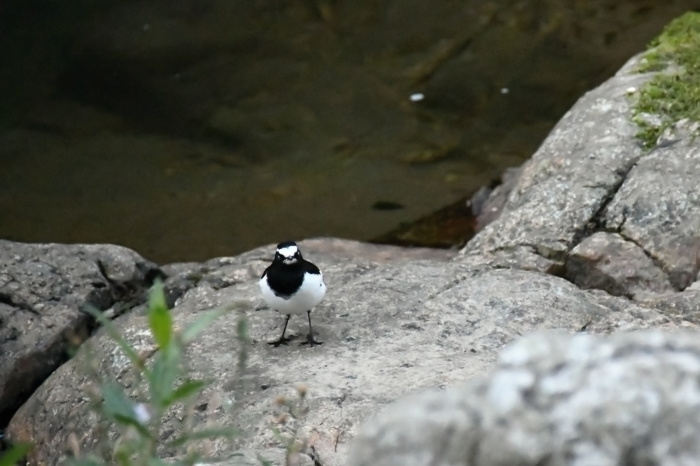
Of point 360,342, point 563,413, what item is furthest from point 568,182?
point 563,413

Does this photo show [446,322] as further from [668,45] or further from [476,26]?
[476,26]

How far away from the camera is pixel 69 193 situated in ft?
28.3

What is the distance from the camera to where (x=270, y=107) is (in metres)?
9.81

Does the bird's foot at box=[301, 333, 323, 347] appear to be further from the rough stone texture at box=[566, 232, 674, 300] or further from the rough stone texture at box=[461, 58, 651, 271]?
the rough stone texture at box=[566, 232, 674, 300]

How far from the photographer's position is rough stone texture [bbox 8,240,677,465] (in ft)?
12.3

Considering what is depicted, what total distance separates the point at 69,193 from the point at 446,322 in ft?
16.9

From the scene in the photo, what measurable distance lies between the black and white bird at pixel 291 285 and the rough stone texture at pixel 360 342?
0.15 m

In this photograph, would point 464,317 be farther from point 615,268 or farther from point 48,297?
point 48,297

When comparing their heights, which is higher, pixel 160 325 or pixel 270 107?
pixel 270 107

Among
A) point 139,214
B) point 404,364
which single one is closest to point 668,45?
point 404,364

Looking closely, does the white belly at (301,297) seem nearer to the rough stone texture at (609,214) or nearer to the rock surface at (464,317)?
the rock surface at (464,317)

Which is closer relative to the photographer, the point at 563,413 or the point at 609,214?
the point at 563,413

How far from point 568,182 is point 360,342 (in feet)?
5.74

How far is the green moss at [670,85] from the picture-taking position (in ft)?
18.0
